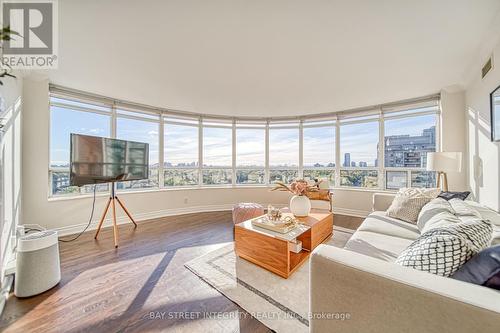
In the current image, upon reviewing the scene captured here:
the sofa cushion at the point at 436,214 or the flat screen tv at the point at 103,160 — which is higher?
the flat screen tv at the point at 103,160

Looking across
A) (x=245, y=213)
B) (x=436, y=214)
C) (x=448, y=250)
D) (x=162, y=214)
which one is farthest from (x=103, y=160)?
(x=436, y=214)

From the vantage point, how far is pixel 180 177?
4547 mm

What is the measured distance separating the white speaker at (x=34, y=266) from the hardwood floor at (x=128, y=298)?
0.08 metres

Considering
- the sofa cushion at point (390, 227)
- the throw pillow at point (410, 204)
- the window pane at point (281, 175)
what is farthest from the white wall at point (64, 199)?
the sofa cushion at point (390, 227)

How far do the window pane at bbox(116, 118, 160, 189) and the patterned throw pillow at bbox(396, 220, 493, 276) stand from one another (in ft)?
14.1

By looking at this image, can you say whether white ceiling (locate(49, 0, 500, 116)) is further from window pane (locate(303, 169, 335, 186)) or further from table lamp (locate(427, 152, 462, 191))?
window pane (locate(303, 169, 335, 186))

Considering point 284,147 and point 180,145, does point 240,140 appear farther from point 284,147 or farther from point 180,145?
point 180,145

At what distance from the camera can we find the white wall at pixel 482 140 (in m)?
2.08

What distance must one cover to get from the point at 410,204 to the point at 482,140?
4.61 ft

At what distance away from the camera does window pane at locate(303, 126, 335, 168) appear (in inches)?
184

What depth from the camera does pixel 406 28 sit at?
5.59 feet

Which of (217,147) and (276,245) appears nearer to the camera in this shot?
(276,245)

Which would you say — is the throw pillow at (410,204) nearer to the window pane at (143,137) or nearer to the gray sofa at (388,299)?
the gray sofa at (388,299)

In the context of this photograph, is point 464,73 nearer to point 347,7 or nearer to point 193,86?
point 347,7
